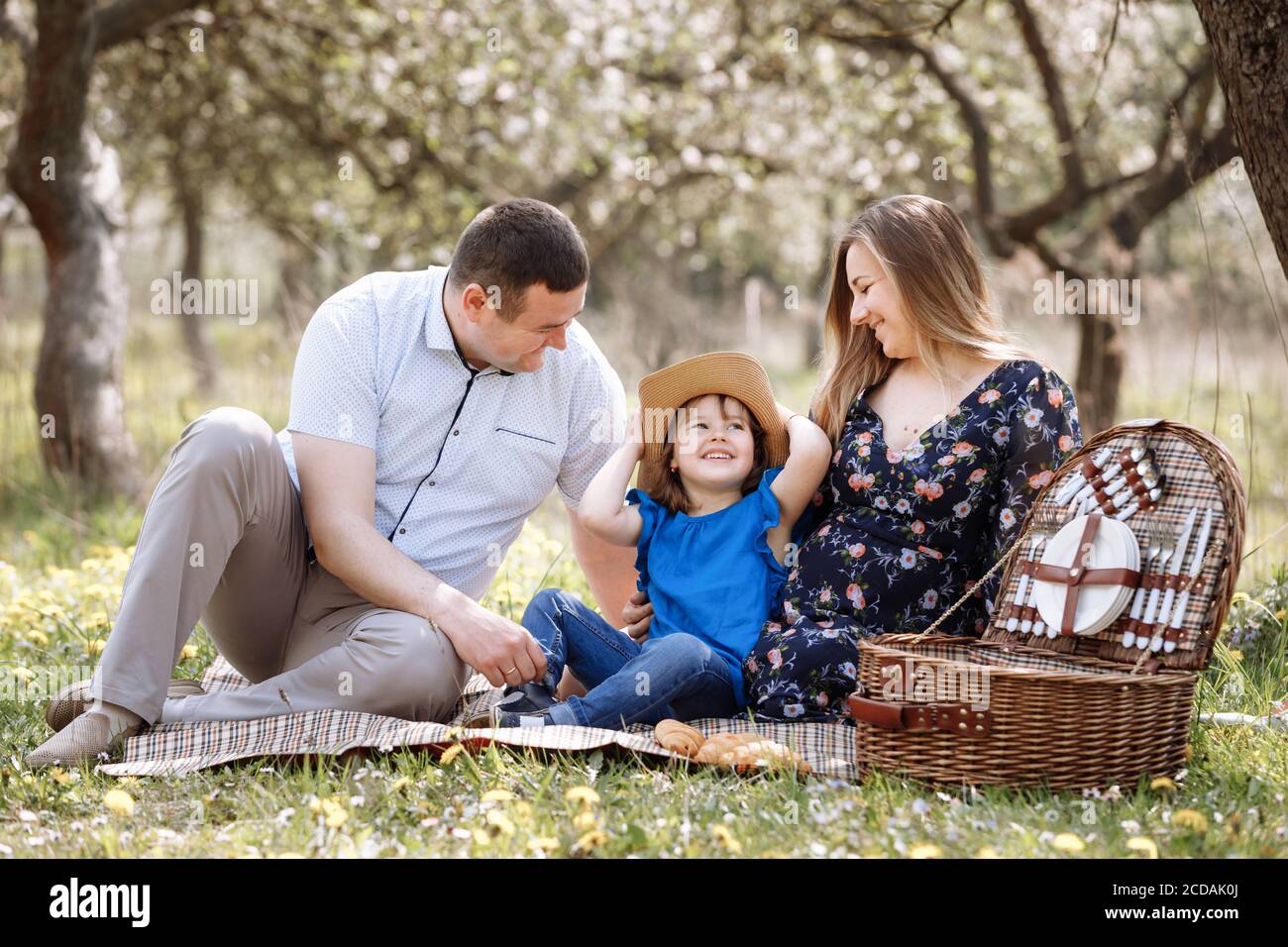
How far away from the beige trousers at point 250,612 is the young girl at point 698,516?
0.33 meters

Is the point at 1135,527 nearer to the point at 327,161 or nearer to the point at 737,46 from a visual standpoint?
the point at 737,46

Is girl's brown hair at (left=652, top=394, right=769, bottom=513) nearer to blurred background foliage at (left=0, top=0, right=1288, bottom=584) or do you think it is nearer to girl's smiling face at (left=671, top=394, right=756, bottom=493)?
girl's smiling face at (left=671, top=394, right=756, bottom=493)

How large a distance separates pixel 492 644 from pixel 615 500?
590 mm

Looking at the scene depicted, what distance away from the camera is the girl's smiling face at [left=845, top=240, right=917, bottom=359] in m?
3.41

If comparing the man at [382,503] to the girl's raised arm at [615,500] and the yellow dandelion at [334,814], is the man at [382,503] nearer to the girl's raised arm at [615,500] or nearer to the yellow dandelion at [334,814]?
the girl's raised arm at [615,500]

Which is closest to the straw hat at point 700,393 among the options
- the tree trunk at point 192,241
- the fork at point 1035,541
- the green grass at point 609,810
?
the fork at point 1035,541

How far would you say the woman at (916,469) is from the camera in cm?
326

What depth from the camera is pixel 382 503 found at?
3500 mm

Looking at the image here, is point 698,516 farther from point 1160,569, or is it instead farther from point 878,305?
point 1160,569

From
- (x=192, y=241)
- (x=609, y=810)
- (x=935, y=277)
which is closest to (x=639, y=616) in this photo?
(x=609, y=810)

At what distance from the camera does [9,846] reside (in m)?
2.48

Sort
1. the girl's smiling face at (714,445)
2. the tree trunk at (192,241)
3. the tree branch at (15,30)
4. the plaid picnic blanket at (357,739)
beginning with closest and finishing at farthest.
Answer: the plaid picnic blanket at (357,739), the girl's smiling face at (714,445), the tree branch at (15,30), the tree trunk at (192,241)

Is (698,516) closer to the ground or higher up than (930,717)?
higher up
